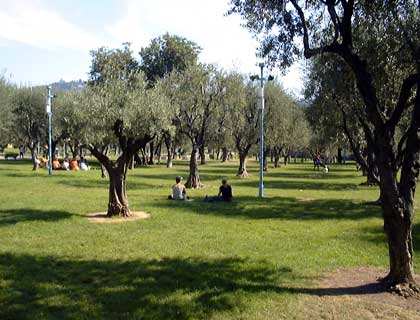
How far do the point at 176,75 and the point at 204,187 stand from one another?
711 centimetres

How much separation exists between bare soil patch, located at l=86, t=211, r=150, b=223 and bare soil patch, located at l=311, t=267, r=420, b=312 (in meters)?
7.47

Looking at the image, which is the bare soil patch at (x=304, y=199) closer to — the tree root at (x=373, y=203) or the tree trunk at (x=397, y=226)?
the tree root at (x=373, y=203)

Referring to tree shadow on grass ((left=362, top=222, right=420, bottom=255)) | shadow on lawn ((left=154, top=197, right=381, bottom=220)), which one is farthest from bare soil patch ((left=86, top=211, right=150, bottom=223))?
tree shadow on grass ((left=362, top=222, right=420, bottom=255))

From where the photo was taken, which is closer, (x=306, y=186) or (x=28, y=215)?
(x=28, y=215)

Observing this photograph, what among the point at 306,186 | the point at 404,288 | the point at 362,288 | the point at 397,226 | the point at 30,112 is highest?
the point at 30,112

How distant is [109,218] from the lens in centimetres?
1388

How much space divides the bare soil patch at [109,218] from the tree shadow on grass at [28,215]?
2.53ft

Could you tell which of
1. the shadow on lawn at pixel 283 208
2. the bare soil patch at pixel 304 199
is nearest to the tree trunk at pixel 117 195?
the shadow on lawn at pixel 283 208

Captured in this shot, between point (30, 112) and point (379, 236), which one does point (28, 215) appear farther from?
point (30, 112)

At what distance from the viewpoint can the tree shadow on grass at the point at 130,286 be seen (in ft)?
20.1

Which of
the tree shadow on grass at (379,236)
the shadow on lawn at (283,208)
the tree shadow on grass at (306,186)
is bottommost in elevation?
the tree shadow on grass at (379,236)

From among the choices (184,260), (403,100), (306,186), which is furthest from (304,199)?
(403,100)

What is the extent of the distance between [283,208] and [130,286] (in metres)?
10.7

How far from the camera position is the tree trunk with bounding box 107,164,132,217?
560 inches
